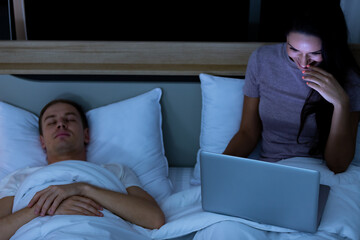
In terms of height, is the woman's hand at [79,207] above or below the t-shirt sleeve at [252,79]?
below

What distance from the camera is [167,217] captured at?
1.45 metres

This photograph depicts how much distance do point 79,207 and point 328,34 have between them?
100 cm

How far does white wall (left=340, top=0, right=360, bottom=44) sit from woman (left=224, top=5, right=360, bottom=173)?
57cm

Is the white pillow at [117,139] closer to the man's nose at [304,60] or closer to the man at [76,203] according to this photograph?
the man at [76,203]

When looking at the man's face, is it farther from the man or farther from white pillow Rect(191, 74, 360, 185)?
white pillow Rect(191, 74, 360, 185)

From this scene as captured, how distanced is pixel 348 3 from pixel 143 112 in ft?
3.64

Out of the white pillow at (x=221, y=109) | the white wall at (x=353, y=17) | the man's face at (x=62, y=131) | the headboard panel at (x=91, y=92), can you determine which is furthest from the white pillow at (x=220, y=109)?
the white wall at (x=353, y=17)

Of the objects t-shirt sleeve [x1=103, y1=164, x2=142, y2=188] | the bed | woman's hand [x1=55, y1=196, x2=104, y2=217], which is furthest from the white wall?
woman's hand [x1=55, y1=196, x2=104, y2=217]

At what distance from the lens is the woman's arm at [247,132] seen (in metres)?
1.61

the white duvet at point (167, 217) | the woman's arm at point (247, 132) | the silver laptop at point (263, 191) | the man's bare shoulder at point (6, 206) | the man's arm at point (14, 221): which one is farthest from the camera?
the woman's arm at point (247, 132)

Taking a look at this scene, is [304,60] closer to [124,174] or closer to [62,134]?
[124,174]

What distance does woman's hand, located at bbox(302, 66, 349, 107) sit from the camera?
134cm

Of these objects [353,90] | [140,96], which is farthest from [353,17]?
[140,96]

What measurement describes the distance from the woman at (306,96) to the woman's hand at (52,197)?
616 mm
